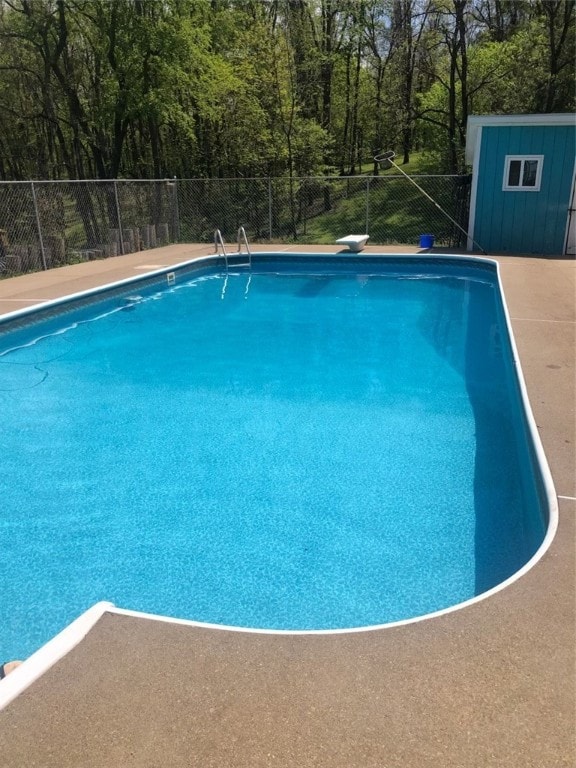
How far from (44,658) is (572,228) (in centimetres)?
1193

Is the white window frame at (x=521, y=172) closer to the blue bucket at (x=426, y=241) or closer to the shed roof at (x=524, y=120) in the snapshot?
the shed roof at (x=524, y=120)

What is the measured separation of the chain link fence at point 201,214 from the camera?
10.7 meters

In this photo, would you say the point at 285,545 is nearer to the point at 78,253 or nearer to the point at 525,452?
the point at 525,452

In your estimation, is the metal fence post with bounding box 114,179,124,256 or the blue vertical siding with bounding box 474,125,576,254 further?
the metal fence post with bounding box 114,179,124,256

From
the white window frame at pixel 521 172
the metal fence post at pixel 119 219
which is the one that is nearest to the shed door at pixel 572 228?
the white window frame at pixel 521 172

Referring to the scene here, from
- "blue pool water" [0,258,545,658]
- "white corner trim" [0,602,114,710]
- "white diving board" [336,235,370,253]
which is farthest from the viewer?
"white diving board" [336,235,370,253]

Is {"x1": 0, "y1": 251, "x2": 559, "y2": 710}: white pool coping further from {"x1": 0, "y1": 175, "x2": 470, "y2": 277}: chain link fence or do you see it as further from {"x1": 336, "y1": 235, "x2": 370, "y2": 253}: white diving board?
{"x1": 0, "y1": 175, "x2": 470, "y2": 277}: chain link fence

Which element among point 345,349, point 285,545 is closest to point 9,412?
point 285,545

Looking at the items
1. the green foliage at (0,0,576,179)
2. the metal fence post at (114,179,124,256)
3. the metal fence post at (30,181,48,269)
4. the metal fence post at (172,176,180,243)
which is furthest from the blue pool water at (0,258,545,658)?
the green foliage at (0,0,576,179)

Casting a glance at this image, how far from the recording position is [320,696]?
1.60m

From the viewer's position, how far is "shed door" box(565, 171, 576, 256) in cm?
1087

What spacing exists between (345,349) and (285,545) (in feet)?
13.1

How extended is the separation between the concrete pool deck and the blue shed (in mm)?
10557

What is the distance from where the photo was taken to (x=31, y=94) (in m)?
19.1
